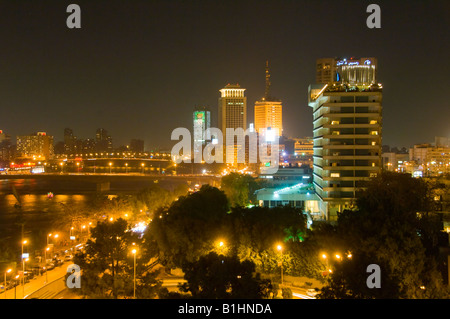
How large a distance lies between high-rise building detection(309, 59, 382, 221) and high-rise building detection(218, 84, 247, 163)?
4642cm

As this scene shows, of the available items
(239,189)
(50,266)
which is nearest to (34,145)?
(239,189)

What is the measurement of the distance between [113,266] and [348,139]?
10505 millimetres

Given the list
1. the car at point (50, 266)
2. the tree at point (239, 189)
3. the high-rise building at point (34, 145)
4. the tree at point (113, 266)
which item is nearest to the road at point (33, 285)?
the car at point (50, 266)

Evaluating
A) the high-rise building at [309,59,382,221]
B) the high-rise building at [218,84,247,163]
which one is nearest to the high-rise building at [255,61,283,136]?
the high-rise building at [218,84,247,163]

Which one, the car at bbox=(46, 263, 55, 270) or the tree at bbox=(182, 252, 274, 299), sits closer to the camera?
the tree at bbox=(182, 252, 274, 299)

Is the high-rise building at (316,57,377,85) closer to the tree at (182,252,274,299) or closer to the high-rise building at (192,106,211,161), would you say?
the tree at (182,252,274,299)

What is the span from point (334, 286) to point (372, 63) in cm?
1230

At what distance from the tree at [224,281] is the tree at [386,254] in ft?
3.24

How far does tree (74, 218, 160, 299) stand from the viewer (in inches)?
290

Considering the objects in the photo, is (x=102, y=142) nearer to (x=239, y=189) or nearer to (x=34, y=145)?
(x=34, y=145)

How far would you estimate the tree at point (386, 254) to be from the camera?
5668mm

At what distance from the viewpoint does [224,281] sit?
220 inches
